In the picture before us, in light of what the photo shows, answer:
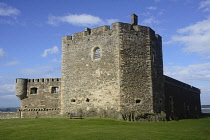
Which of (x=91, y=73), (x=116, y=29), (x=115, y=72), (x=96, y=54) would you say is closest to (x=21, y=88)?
(x=91, y=73)

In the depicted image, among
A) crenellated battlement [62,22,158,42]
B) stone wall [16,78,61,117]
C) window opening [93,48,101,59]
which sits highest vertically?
crenellated battlement [62,22,158,42]

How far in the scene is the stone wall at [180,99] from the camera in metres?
23.2

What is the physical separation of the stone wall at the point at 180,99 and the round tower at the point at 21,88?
15064 mm

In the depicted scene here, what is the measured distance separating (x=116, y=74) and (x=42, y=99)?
1011cm

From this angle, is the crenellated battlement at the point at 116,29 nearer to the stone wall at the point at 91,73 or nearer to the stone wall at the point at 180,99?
the stone wall at the point at 91,73

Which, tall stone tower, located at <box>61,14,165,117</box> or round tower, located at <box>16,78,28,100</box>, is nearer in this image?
tall stone tower, located at <box>61,14,165,117</box>

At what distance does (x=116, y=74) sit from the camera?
1862 cm

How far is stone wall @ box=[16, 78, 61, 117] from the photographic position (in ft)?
79.3

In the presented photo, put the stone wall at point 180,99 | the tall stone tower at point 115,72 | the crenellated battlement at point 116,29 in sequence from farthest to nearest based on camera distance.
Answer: the stone wall at point 180,99 < the crenellated battlement at point 116,29 < the tall stone tower at point 115,72

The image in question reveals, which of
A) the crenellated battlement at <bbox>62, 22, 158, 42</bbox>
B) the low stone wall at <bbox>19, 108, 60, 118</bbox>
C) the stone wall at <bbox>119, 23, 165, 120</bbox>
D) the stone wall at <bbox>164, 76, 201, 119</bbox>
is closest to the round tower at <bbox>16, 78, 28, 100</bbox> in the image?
the low stone wall at <bbox>19, 108, 60, 118</bbox>

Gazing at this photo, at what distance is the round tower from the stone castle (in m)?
6.28

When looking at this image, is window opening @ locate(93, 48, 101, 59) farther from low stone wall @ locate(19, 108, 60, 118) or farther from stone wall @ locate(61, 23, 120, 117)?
low stone wall @ locate(19, 108, 60, 118)

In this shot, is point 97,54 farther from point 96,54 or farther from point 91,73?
point 91,73

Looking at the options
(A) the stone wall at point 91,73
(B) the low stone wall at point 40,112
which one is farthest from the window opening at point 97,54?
(B) the low stone wall at point 40,112
